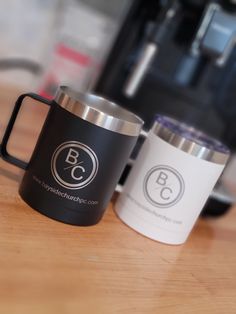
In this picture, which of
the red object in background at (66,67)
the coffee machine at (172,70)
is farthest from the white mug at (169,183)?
the red object in background at (66,67)

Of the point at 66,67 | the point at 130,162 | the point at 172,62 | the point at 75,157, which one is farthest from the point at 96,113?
the point at 66,67

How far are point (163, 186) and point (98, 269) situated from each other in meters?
0.13

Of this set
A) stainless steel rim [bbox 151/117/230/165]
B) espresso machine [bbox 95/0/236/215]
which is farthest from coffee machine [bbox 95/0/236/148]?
stainless steel rim [bbox 151/117/230/165]

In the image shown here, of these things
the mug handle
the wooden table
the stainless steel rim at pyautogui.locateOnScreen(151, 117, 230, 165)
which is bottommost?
the wooden table

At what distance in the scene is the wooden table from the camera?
1.17ft

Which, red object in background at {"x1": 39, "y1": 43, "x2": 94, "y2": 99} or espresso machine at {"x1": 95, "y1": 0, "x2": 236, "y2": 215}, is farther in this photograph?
red object in background at {"x1": 39, "y1": 43, "x2": 94, "y2": 99}

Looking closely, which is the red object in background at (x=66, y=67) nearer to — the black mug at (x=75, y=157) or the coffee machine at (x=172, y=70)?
the coffee machine at (x=172, y=70)

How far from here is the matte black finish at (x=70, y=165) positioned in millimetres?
439

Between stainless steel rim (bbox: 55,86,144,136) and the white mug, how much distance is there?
5 centimetres

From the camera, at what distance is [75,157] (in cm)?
44

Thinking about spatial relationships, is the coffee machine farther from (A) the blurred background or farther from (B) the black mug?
(B) the black mug

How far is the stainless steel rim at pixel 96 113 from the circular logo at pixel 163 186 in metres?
0.06

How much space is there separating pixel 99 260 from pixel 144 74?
0.49 metres

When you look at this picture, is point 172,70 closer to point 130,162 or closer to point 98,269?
point 130,162
